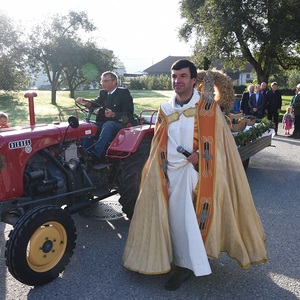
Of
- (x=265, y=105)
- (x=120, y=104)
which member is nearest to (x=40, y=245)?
(x=120, y=104)

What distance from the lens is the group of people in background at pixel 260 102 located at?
12.3 m

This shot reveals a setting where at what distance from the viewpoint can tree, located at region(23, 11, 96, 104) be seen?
94.5 ft

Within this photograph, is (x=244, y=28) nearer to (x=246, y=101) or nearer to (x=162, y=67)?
(x=246, y=101)

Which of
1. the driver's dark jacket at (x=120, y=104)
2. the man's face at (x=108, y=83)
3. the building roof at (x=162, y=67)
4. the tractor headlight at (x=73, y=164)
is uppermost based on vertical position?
the building roof at (x=162, y=67)

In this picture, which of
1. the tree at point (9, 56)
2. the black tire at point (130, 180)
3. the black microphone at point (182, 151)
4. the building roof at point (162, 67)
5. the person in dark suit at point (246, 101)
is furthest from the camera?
the building roof at point (162, 67)

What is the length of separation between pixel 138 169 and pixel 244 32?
1940cm

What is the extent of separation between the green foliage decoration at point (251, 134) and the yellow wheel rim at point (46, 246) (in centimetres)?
390

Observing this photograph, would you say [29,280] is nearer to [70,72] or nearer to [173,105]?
[173,105]

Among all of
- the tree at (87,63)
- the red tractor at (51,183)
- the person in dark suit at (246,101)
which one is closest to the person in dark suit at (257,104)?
the person in dark suit at (246,101)

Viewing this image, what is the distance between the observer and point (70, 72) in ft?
106

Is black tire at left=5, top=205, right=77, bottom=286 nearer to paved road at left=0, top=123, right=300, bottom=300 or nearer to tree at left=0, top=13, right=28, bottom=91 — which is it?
paved road at left=0, top=123, right=300, bottom=300

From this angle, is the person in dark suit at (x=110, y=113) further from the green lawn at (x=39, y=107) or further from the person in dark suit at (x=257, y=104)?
the person in dark suit at (x=257, y=104)

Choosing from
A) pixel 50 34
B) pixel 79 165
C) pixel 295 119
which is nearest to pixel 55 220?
pixel 79 165

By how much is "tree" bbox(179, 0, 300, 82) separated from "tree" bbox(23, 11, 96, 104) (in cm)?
974
